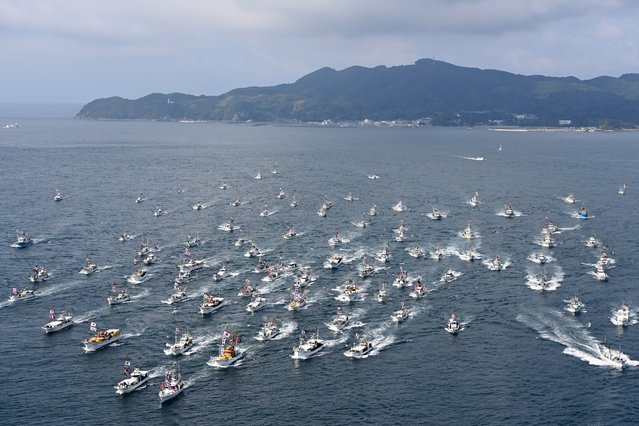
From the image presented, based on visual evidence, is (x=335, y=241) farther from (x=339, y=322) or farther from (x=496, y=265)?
(x=339, y=322)

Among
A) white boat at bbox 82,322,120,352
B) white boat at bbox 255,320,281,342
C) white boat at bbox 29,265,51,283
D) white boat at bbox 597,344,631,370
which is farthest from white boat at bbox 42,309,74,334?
white boat at bbox 597,344,631,370

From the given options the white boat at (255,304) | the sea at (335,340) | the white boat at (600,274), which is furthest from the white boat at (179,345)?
the white boat at (600,274)

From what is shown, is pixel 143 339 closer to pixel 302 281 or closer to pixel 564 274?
pixel 302 281

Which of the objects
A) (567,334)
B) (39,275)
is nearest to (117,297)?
(39,275)

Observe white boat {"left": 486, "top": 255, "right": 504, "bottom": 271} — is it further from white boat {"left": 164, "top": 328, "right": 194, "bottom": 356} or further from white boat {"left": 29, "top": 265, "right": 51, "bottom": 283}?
white boat {"left": 29, "top": 265, "right": 51, "bottom": 283}

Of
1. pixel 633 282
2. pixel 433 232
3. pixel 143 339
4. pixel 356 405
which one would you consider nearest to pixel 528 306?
pixel 633 282
